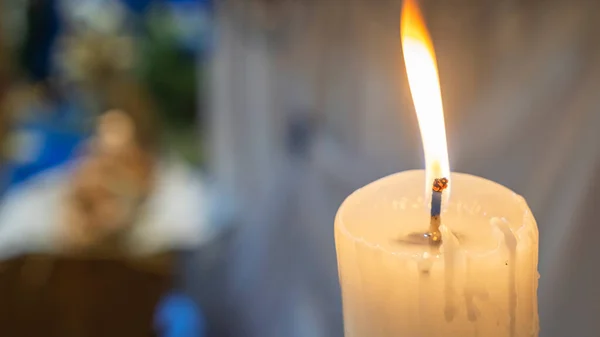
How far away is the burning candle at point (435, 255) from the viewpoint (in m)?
0.20

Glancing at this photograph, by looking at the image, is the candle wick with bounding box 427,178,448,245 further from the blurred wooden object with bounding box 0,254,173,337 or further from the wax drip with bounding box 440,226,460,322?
the blurred wooden object with bounding box 0,254,173,337

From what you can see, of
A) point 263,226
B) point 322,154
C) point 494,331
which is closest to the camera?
point 494,331

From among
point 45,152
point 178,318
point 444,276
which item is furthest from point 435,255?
point 45,152

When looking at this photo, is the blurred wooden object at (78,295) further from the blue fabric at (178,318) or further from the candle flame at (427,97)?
the candle flame at (427,97)

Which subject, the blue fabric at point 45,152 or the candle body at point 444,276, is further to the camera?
the blue fabric at point 45,152

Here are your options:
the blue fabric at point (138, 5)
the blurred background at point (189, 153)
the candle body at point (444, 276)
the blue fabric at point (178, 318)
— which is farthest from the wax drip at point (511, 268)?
the blue fabric at point (138, 5)

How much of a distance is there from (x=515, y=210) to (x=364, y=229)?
6 centimetres

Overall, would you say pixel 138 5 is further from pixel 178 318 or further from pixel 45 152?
pixel 178 318

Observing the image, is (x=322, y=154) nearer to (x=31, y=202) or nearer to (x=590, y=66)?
(x=590, y=66)

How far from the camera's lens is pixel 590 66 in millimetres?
455

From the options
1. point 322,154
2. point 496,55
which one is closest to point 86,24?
point 322,154

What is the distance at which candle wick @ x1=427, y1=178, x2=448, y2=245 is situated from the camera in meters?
0.22

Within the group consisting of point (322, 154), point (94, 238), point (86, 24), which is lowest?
point (94, 238)

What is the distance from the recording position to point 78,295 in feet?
3.60
